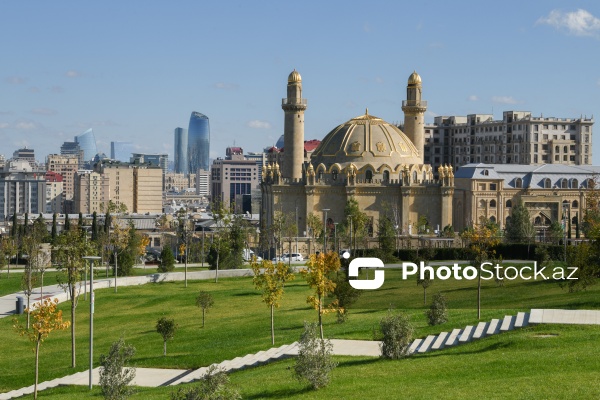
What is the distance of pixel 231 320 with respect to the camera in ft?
184

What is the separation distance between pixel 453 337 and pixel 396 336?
13.9 ft

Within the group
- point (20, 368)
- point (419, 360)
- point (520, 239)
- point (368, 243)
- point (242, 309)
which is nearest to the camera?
point (419, 360)

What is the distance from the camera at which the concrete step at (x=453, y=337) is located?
38.7 m

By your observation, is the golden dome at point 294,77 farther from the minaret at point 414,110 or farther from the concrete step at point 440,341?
the concrete step at point 440,341

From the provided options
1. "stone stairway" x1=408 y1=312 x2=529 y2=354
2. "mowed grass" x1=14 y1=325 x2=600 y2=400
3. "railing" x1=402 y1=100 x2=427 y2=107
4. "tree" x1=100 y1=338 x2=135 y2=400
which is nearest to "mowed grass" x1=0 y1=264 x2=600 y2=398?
"mowed grass" x1=14 y1=325 x2=600 y2=400

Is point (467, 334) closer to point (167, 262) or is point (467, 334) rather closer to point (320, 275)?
point (320, 275)

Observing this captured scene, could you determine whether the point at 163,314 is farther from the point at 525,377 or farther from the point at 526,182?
the point at 526,182

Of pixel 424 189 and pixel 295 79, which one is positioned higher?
pixel 295 79

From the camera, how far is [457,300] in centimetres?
5706

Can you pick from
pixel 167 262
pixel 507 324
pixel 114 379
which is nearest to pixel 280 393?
pixel 114 379

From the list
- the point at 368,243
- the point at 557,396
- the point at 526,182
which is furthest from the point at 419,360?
the point at 526,182

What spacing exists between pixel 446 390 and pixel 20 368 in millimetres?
22110

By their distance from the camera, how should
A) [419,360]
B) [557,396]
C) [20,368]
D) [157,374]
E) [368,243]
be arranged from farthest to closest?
[368,243] < [20,368] < [157,374] < [419,360] < [557,396]

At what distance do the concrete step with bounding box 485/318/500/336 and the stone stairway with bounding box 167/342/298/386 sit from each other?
6.99 m
